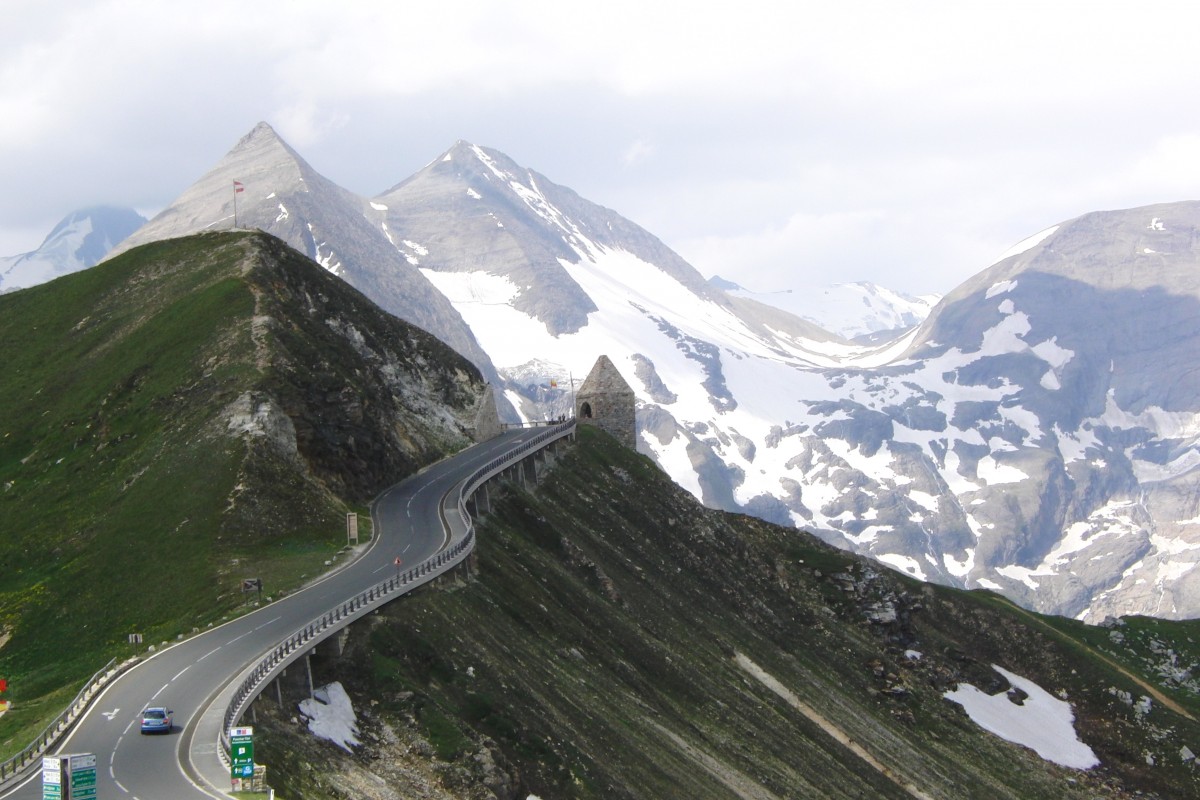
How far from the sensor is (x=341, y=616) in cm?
6116

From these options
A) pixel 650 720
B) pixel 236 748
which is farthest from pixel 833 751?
pixel 236 748

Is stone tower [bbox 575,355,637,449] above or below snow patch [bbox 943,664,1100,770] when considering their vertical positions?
above

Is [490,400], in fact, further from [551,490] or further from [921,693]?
[921,693]

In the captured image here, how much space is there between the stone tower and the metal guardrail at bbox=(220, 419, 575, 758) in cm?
5720

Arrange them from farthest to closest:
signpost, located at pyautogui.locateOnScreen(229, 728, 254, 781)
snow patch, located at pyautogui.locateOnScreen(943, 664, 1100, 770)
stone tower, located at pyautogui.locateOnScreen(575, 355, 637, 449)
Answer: stone tower, located at pyautogui.locateOnScreen(575, 355, 637, 449), snow patch, located at pyautogui.locateOnScreen(943, 664, 1100, 770), signpost, located at pyautogui.locateOnScreen(229, 728, 254, 781)

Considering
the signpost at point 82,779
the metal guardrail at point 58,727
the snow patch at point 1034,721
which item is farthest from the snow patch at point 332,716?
the snow patch at point 1034,721

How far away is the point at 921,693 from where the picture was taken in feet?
414

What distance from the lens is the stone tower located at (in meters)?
152

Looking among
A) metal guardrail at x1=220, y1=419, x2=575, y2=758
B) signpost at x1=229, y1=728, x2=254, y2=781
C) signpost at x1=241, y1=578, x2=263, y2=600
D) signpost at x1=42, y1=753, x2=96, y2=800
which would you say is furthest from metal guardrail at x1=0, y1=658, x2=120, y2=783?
signpost at x1=241, y1=578, x2=263, y2=600

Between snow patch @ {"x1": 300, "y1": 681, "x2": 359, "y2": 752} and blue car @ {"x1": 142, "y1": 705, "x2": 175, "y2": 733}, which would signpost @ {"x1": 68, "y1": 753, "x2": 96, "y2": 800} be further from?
snow patch @ {"x1": 300, "y1": 681, "x2": 359, "y2": 752}

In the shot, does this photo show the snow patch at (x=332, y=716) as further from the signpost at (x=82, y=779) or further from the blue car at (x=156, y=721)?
the signpost at (x=82, y=779)

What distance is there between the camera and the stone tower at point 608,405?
498 feet

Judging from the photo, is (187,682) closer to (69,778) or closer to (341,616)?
(341,616)

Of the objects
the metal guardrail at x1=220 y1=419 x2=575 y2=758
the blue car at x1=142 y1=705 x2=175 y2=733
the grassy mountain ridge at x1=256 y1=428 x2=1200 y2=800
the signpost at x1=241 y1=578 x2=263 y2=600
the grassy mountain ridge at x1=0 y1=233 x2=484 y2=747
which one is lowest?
the grassy mountain ridge at x1=256 y1=428 x2=1200 y2=800
